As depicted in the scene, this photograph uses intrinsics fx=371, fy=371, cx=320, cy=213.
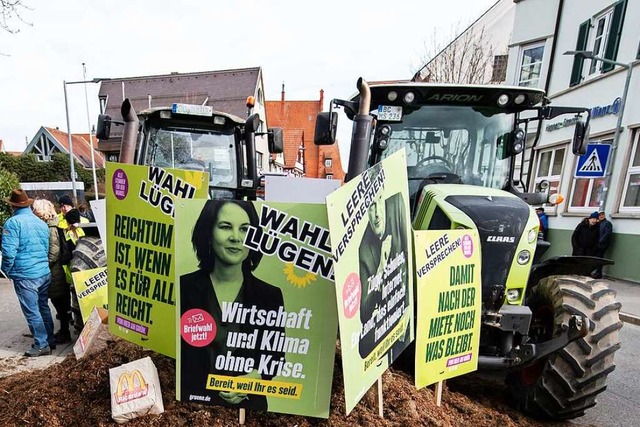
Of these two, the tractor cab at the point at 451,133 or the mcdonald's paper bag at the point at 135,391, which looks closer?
the mcdonald's paper bag at the point at 135,391

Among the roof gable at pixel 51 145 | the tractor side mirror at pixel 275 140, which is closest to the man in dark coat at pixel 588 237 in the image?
the tractor side mirror at pixel 275 140

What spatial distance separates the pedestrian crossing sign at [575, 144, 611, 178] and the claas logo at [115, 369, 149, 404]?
8.38 metres

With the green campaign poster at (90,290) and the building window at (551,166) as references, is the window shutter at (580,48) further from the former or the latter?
the green campaign poster at (90,290)

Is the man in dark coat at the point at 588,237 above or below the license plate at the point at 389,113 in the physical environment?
below

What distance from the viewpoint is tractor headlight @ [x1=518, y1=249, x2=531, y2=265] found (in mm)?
2732

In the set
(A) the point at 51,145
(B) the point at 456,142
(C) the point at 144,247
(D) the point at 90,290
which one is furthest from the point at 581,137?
(A) the point at 51,145

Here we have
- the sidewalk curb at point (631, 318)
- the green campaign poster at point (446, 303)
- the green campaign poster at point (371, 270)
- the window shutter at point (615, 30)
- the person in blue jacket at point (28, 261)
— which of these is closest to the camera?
the green campaign poster at point (371, 270)

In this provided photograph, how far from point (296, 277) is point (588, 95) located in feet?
39.0

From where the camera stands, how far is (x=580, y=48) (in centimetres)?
1078

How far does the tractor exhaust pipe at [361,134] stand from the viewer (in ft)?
8.59

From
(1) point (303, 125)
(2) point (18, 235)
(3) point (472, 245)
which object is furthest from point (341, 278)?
(1) point (303, 125)

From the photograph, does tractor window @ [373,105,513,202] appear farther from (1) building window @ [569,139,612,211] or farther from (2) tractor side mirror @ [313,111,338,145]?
(1) building window @ [569,139,612,211]

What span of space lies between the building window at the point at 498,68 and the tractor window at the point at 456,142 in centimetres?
1399

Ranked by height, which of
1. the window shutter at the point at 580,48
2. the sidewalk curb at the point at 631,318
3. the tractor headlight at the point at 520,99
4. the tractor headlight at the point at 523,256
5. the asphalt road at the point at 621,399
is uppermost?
the window shutter at the point at 580,48
